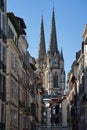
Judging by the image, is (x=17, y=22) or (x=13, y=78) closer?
(x=13, y=78)

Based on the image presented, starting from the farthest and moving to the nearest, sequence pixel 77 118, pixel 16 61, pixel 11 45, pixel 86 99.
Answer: pixel 77 118 < pixel 86 99 < pixel 16 61 < pixel 11 45

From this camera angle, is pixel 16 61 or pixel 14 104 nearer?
pixel 14 104

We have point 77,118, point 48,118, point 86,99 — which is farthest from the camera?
point 48,118

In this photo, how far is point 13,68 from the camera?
2315 inches

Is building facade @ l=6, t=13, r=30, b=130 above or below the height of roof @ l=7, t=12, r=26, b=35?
below

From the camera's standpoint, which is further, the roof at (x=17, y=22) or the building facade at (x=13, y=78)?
the roof at (x=17, y=22)

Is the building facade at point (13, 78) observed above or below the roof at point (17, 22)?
below

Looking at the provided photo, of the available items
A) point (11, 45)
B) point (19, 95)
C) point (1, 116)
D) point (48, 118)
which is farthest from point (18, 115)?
point (48, 118)

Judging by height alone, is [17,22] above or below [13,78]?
above

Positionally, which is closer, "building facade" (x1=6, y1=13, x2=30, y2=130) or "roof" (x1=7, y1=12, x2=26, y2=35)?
"building facade" (x1=6, y1=13, x2=30, y2=130)

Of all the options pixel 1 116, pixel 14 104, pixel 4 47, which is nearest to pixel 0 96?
pixel 1 116

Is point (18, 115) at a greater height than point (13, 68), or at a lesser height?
lesser

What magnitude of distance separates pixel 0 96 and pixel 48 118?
144482mm

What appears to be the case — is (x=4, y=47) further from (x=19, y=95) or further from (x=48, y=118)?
(x=48, y=118)
